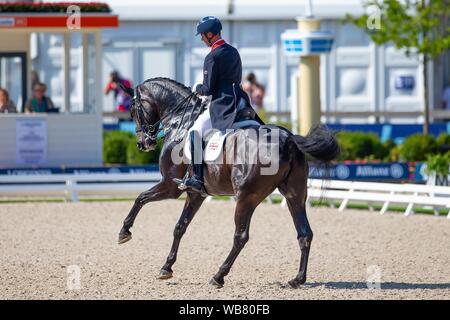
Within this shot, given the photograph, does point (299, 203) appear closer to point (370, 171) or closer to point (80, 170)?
point (370, 171)

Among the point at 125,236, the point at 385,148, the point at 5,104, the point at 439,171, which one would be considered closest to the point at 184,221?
the point at 125,236

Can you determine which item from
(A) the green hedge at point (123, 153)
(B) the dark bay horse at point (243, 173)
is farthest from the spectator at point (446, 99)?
(B) the dark bay horse at point (243, 173)

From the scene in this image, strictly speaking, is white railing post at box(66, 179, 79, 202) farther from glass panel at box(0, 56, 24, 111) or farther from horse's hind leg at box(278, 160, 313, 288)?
horse's hind leg at box(278, 160, 313, 288)

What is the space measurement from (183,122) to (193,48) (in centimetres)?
1588

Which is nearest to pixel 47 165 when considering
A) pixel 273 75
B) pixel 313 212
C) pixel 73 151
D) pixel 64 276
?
pixel 73 151

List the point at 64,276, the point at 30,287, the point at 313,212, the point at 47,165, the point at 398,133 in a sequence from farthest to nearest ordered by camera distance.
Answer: the point at 398,133, the point at 47,165, the point at 313,212, the point at 64,276, the point at 30,287

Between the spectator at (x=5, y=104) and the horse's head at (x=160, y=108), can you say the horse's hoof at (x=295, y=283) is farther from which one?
the spectator at (x=5, y=104)

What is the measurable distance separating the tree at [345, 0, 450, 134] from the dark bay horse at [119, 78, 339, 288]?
12060 mm

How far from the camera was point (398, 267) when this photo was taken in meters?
12.4

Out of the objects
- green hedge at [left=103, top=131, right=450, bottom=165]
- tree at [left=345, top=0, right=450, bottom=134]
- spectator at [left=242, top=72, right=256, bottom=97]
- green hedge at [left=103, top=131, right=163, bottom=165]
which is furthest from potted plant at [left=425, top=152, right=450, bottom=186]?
spectator at [left=242, top=72, right=256, bottom=97]

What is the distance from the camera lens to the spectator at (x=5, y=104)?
69.5ft

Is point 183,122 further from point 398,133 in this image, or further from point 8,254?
point 398,133
